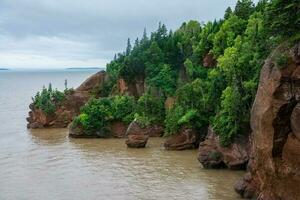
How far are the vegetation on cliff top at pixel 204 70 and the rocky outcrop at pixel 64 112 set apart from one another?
369 cm

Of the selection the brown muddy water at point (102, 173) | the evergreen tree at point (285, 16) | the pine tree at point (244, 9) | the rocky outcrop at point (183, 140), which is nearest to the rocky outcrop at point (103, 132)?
the brown muddy water at point (102, 173)

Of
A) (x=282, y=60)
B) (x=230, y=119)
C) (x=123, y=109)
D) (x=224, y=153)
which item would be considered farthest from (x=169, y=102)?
(x=282, y=60)

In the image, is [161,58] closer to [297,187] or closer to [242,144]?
[242,144]

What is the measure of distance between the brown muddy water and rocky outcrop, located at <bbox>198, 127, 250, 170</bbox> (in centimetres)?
92

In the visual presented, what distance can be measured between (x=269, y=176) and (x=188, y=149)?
1086 inches

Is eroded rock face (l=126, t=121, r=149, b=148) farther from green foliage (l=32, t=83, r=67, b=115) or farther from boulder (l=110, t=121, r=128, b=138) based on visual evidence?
green foliage (l=32, t=83, r=67, b=115)

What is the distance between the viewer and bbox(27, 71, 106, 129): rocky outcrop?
8194 cm

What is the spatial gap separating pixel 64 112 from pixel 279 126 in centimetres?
5759

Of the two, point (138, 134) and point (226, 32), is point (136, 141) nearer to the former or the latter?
point (138, 134)

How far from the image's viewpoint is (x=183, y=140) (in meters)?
59.6

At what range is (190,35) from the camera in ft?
292

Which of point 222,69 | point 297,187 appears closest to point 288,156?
point 297,187

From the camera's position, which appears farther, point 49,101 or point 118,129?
point 49,101

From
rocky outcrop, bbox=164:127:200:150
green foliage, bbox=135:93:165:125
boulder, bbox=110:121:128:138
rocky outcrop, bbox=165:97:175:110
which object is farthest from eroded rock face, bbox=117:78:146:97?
rocky outcrop, bbox=164:127:200:150
